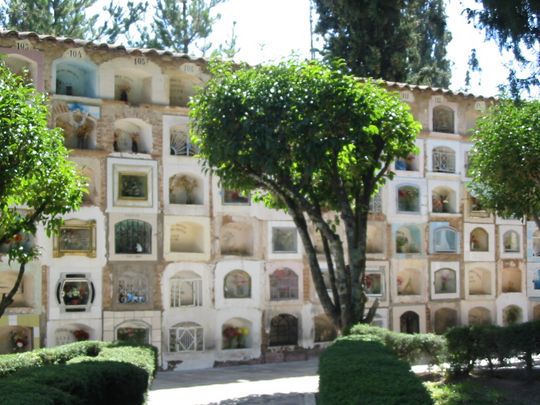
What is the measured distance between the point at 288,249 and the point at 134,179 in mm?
5200

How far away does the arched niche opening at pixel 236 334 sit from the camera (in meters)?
22.5

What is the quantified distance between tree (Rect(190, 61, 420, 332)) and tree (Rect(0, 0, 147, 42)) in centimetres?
1269

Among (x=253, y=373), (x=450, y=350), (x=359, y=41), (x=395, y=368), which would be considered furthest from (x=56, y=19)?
(x=395, y=368)

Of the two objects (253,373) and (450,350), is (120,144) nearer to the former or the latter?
(253,373)

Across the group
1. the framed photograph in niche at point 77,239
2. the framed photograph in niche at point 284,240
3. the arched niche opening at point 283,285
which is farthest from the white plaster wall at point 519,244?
the framed photograph in niche at point 77,239

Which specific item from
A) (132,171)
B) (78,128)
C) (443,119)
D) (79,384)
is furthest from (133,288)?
(79,384)

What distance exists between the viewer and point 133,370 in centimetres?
1050

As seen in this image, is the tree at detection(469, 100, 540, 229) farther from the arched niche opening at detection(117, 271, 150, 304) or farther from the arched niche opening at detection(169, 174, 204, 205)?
the arched niche opening at detection(117, 271, 150, 304)

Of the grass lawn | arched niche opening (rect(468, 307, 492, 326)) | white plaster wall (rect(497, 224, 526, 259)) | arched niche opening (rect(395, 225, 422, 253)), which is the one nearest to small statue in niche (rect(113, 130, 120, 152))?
arched niche opening (rect(395, 225, 422, 253))

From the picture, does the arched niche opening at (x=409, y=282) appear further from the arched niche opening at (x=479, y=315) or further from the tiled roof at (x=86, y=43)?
the tiled roof at (x=86, y=43)

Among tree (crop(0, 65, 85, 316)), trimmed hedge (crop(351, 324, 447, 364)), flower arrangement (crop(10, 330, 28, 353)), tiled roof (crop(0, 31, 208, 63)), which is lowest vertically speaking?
flower arrangement (crop(10, 330, 28, 353))

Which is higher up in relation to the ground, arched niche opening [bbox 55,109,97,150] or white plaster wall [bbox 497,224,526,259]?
arched niche opening [bbox 55,109,97,150]

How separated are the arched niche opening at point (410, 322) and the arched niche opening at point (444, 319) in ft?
3.33

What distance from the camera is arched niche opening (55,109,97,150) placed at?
20.8 metres
